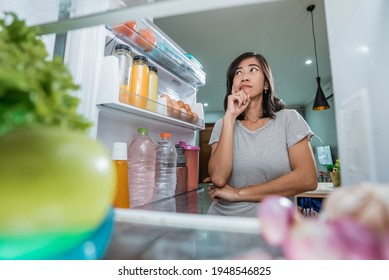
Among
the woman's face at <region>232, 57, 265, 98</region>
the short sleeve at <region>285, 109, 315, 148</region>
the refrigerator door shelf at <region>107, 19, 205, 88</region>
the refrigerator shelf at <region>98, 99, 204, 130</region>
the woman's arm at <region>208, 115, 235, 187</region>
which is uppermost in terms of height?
the refrigerator door shelf at <region>107, 19, 205, 88</region>

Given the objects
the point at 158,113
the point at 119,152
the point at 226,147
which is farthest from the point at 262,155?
the point at 119,152

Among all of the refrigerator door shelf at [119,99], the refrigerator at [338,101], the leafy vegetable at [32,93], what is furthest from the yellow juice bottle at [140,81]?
the leafy vegetable at [32,93]

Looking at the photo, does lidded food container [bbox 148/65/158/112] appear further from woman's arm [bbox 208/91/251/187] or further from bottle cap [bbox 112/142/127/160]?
woman's arm [bbox 208/91/251/187]

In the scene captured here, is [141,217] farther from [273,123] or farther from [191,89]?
[191,89]

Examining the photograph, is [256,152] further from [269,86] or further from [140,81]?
[140,81]

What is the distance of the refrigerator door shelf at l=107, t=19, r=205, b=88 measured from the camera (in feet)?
2.85

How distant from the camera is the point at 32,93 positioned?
22cm

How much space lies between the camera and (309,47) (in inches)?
118

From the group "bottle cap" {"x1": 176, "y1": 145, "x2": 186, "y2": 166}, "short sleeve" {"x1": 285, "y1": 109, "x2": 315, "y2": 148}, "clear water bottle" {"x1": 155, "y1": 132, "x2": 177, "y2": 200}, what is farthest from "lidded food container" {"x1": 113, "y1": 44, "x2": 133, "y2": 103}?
"short sleeve" {"x1": 285, "y1": 109, "x2": 315, "y2": 148}

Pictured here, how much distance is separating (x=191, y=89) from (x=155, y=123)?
55 centimetres

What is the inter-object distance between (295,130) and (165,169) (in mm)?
718

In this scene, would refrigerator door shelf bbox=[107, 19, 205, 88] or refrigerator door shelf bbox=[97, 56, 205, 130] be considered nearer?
refrigerator door shelf bbox=[97, 56, 205, 130]

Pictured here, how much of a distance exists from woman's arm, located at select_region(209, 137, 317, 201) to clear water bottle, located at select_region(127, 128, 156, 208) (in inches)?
13.6
